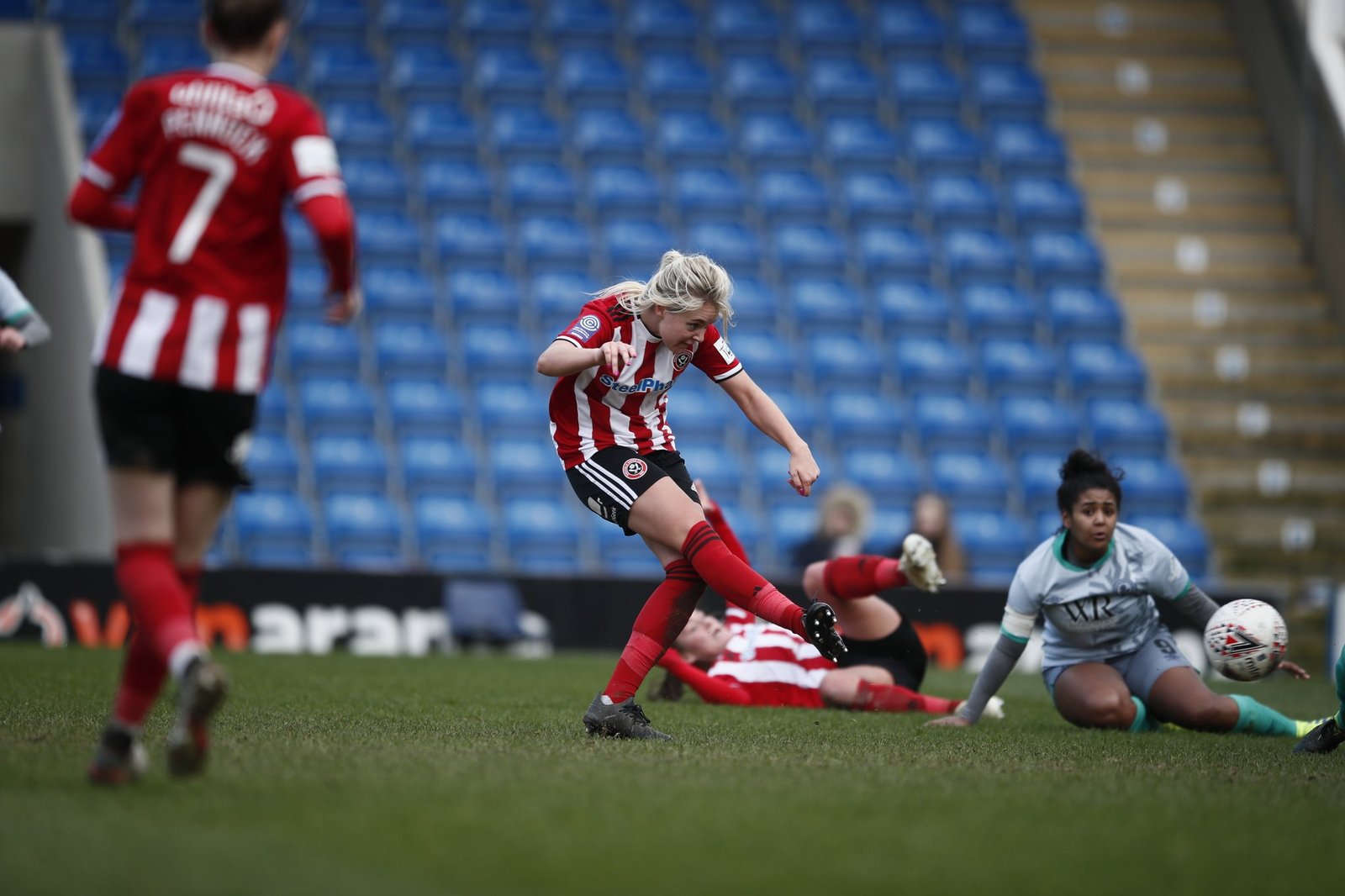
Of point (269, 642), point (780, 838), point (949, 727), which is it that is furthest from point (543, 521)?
point (780, 838)

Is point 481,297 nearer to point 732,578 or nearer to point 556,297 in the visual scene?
point 556,297

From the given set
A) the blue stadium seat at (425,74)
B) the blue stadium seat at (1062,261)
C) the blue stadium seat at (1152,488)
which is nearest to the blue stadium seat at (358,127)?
the blue stadium seat at (425,74)

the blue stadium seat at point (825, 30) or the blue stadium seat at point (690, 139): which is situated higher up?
the blue stadium seat at point (825, 30)

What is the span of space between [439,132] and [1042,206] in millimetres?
6557

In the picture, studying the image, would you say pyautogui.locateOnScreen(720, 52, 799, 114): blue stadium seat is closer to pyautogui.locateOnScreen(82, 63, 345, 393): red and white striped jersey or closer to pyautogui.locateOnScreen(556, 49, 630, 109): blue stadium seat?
pyautogui.locateOnScreen(556, 49, 630, 109): blue stadium seat

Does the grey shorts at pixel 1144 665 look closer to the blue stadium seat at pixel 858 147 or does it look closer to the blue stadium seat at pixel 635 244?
the blue stadium seat at pixel 635 244

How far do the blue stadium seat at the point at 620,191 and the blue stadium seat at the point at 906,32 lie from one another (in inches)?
140

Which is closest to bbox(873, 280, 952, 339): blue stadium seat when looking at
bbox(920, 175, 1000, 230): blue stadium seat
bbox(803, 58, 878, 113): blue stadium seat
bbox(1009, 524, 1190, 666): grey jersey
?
bbox(920, 175, 1000, 230): blue stadium seat

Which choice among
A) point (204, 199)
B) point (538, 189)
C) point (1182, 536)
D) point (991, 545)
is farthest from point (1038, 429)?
point (204, 199)

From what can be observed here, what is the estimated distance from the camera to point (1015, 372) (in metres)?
15.1

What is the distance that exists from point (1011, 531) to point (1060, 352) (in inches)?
97.4

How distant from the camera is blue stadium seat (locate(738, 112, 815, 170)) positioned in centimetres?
1645

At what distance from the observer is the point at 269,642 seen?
11.4 metres

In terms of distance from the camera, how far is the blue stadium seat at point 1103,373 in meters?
15.1
